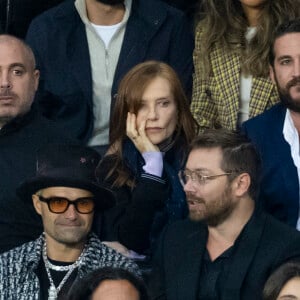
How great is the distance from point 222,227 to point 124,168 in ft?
2.54

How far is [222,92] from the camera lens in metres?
7.79

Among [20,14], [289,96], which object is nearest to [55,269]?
[289,96]

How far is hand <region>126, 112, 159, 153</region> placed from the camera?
727 centimetres

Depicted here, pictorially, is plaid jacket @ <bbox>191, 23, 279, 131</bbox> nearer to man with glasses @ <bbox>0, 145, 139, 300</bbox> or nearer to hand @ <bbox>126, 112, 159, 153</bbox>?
hand @ <bbox>126, 112, 159, 153</bbox>

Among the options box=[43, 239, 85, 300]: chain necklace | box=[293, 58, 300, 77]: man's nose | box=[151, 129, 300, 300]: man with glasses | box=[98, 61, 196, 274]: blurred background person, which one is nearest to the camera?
box=[151, 129, 300, 300]: man with glasses

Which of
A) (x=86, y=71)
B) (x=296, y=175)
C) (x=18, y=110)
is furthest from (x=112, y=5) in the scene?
(x=296, y=175)

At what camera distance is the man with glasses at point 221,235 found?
6.54 meters

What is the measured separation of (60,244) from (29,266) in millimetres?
167

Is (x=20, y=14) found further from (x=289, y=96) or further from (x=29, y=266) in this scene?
(x=29, y=266)

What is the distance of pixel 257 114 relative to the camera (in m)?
7.70

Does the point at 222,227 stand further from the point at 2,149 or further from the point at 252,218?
the point at 2,149

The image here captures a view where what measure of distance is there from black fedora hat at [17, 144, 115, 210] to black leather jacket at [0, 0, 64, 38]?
170cm

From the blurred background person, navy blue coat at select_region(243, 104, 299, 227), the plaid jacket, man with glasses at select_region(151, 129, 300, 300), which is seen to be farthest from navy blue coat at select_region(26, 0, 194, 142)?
man with glasses at select_region(151, 129, 300, 300)

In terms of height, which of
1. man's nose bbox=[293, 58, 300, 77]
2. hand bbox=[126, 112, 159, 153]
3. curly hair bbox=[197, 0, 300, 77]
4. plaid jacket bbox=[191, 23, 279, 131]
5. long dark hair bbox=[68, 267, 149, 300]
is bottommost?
long dark hair bbox=[68, 267, 149, 300]
